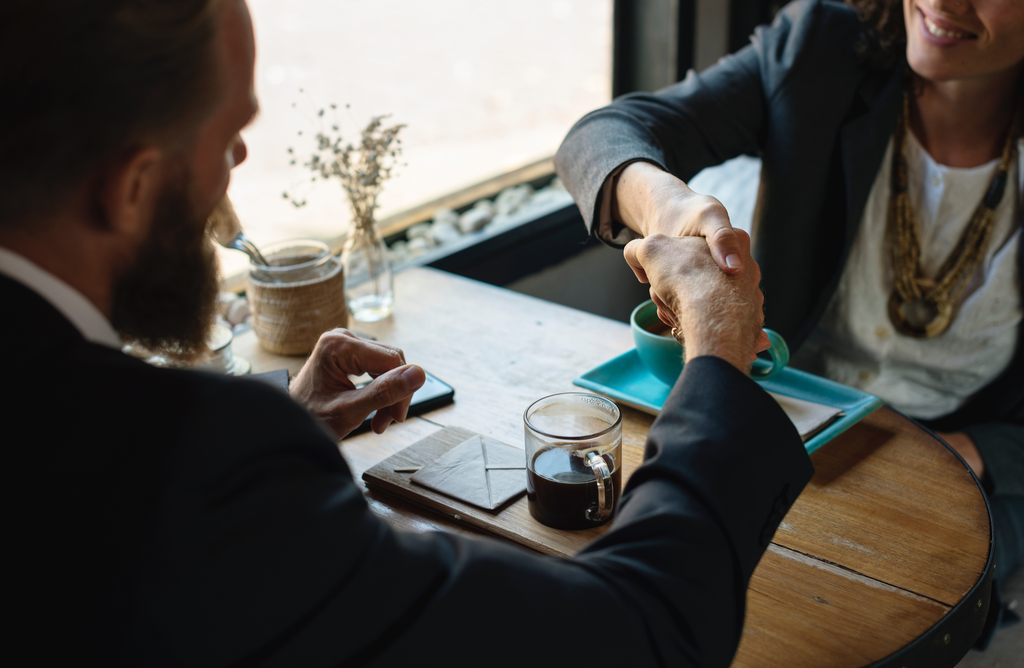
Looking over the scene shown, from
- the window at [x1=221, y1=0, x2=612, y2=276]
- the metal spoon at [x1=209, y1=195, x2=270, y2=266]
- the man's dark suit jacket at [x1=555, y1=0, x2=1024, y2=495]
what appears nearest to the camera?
the metal spoon at [x1=209, y1=195, x2=270, y2=266]

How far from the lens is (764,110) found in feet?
5.37

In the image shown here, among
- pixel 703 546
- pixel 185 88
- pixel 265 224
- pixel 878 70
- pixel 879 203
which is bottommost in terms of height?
pixel 265 224

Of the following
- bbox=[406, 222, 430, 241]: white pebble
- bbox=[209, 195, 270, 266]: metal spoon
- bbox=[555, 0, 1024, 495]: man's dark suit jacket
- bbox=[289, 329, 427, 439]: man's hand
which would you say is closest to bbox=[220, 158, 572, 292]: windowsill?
bbox=[406, 222, 430, 241]: white pebble

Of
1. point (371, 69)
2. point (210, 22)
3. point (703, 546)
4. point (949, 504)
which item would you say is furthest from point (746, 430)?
point (371, 69)

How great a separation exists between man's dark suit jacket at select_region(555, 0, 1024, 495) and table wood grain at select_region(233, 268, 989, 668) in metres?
0.38

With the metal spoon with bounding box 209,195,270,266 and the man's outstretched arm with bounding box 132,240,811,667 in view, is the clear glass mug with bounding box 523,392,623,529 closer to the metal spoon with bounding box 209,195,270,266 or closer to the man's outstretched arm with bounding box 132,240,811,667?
the man's outstretched arm with bounding box 132,240,811,667

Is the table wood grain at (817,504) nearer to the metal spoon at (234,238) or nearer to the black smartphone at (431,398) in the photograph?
the black smartphone at (431,398)

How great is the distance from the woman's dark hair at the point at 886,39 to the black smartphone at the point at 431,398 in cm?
109

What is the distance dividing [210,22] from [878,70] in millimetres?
1438

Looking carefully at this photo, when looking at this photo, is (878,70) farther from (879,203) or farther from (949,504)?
(949,504)

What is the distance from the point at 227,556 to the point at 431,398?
65 centimetres

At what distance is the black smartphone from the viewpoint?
114 cm

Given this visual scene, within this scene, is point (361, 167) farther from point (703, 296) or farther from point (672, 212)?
point (703, 296)

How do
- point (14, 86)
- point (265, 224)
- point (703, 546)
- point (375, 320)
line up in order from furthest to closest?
1. point (265, 224)
2. point (375, 320)
3. point (703, 546)
4. point (14, 86)
